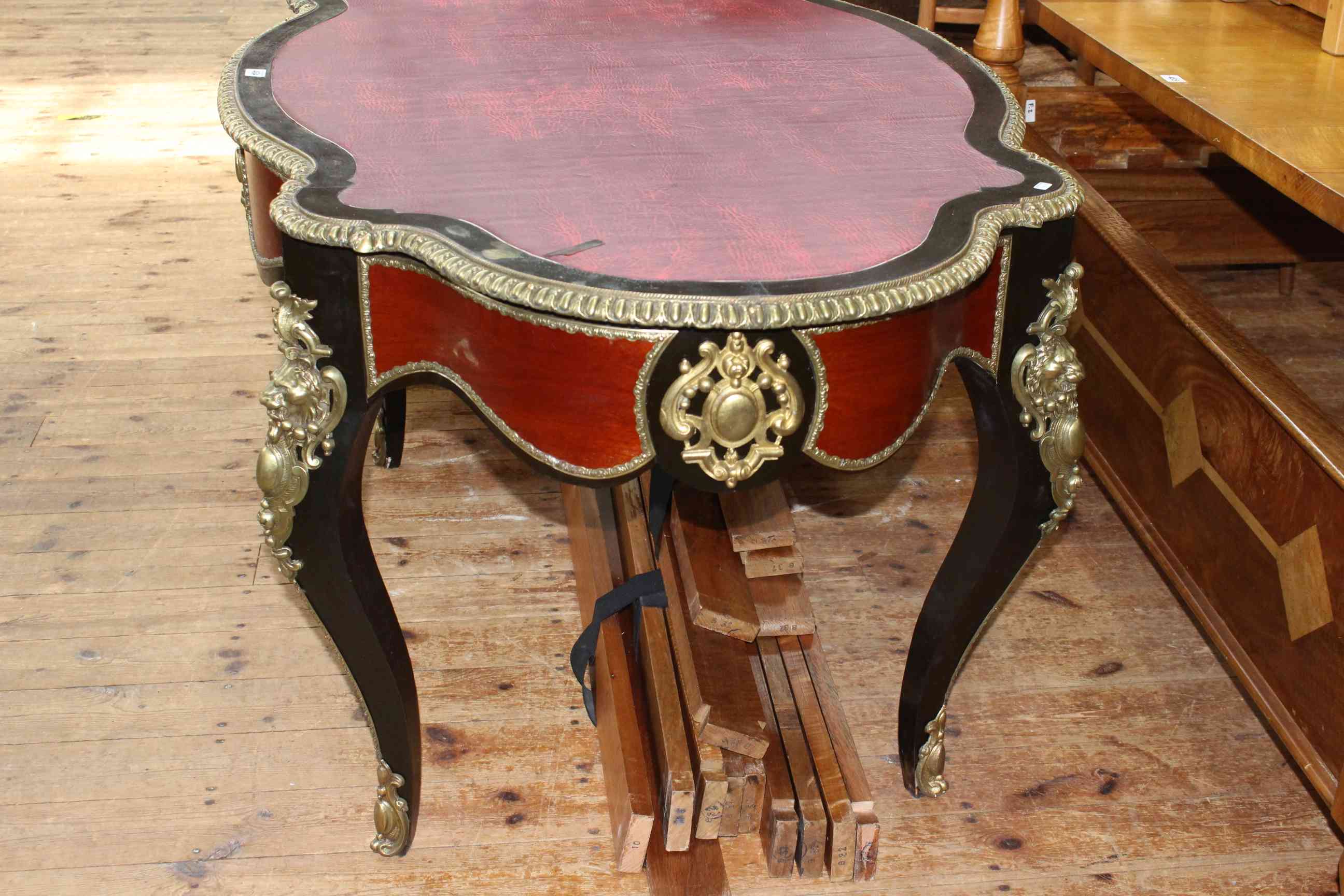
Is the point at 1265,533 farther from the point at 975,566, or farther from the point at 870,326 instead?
the point at 870,326

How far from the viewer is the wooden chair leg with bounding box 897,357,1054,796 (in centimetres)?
151

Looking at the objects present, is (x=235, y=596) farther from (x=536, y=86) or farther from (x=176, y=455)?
(x=536, y=86)

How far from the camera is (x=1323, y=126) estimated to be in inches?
73.6

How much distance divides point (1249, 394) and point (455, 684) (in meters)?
1.23

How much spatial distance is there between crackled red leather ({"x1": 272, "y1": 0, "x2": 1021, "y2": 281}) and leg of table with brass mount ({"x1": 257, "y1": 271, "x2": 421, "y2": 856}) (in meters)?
0.15

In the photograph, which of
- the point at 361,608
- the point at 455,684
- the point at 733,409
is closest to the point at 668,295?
the point at 733,409

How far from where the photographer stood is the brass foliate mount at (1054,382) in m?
1.43

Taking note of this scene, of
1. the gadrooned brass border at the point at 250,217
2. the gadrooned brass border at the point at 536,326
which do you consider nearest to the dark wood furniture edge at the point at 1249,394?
the gadrooned brass border at the point at 536,326

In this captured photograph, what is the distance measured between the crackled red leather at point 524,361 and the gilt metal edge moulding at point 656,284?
4 centimetres

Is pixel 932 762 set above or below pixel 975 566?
below

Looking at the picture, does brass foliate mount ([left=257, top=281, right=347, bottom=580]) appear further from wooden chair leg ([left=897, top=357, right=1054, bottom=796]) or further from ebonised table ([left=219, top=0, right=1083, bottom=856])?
wooden chair leg ([left=897, top=357, right=1054, bottom=796])

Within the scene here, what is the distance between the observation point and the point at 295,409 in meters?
1.35

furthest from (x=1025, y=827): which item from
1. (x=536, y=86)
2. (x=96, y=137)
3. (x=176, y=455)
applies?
(x=96, y=137)

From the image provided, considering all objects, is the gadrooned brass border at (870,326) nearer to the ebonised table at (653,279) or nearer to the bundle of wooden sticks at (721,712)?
the ebonised table at (653,279)
